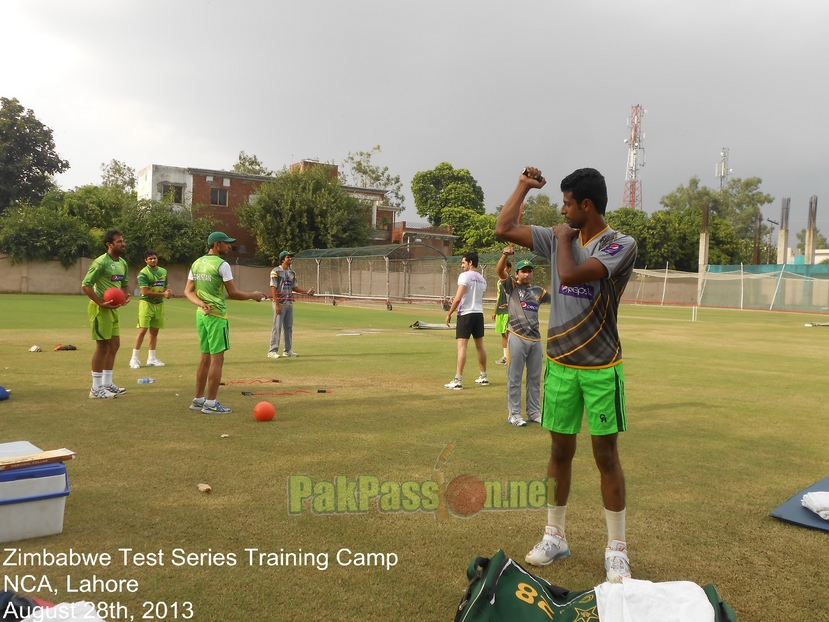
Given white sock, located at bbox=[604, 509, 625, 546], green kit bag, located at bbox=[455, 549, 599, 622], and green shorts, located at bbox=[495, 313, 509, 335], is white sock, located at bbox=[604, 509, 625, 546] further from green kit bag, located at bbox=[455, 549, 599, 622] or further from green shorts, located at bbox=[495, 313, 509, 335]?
green shorts, located at bbox=[495, 313, 509, 335]

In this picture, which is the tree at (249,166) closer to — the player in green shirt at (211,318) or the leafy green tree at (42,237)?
the leafy green tree at (42,237)

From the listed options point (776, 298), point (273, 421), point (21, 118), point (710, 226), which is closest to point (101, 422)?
point (273, 421)

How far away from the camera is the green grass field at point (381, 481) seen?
387 cm

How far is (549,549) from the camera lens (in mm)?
4250

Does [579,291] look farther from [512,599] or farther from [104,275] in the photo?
[104,275]

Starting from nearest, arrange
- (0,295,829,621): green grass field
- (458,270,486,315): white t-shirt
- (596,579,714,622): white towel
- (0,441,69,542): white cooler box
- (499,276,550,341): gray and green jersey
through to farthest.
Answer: (596,579,714,622): white towel → (0,295,829,621): green grass field → (0,441,69,542): white cooler box → (499,276,550,341): gray and green jersey → (458,270,486,315): white t-shirt

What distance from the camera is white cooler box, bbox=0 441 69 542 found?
4.23 meters

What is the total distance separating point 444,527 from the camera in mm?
4793

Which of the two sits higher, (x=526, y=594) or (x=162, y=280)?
(x=162, y=280)

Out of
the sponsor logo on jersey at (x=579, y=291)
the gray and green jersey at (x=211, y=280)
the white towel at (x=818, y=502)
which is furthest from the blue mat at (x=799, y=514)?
the gray and green jersey at (x=211, y=280)

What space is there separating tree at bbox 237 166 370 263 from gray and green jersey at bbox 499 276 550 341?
4170 cm

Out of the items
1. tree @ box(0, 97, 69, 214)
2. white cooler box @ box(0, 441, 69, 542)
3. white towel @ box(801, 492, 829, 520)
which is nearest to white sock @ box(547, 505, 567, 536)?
white towel @ box(801, 492, 829, 520)

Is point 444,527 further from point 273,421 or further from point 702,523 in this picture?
point 273,421

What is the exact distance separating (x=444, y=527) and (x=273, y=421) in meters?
3.66
